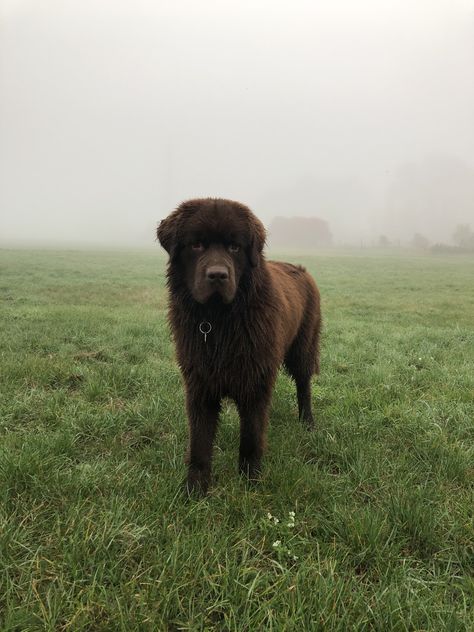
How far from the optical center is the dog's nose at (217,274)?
8.86ft

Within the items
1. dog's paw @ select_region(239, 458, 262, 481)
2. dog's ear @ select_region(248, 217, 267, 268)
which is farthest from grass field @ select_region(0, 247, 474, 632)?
dog's ear @ select_region(248, 217, 267, 268)

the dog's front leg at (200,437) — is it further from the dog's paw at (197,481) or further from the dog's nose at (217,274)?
the dog's nose at (217,274)

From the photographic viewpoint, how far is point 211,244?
9.77ft

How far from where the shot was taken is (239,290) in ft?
10.3

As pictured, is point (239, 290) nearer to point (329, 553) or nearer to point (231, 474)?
point (231, 474)

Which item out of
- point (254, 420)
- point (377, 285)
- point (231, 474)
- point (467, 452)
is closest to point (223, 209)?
point (254, 420)

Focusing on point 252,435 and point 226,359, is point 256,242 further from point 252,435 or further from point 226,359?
point 252,435

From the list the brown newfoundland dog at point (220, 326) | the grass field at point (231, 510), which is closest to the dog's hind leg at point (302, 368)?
the grass field at point (231, 510)

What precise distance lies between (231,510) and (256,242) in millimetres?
1934

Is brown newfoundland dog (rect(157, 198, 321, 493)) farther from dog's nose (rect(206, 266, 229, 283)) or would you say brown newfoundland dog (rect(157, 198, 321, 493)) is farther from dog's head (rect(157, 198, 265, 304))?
dog's nose (rect(206, 266, 229, 283))

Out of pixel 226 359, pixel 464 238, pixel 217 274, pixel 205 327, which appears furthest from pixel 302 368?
pixel 464 238

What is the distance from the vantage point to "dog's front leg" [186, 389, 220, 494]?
3074 mm

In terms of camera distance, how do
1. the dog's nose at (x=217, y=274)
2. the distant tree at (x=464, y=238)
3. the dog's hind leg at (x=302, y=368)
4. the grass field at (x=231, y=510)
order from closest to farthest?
1. the grass field at (x=231, y=510)
2. the dog's nose at (x=217, y=274)
3. the dog's hind leg at (x=302, y=368)
4. the distant tree at (x=464, y=238)

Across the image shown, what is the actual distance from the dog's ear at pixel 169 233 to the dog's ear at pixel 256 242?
0.58 m
